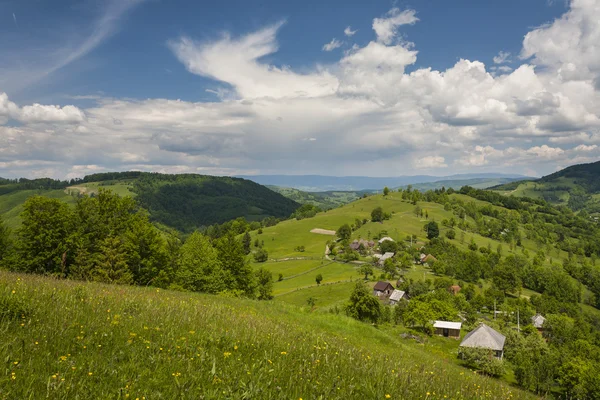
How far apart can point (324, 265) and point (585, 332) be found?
88611 millimetres

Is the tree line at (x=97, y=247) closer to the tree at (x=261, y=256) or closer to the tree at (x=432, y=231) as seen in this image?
the tree at (x=261, y=256)

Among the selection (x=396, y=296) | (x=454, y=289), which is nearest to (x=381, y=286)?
(x=396, y=296)

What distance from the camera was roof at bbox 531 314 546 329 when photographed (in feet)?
352

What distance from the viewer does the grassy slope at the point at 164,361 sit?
4859 millimetres

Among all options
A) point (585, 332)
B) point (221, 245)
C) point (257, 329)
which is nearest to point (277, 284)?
point (221, 245)

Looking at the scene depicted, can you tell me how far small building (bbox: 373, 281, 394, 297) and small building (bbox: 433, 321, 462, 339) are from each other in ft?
93.9

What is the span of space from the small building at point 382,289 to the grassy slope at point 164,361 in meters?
110

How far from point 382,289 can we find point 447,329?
97.7 feet

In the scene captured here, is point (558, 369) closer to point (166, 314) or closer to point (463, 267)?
point (166, 314)

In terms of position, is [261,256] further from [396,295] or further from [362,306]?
[362,306]

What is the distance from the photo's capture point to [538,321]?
4341 inches

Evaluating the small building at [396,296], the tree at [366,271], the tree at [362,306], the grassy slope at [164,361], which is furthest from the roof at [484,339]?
the grassy slope at [164,361]

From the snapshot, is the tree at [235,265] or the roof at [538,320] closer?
the tree at [235,265]

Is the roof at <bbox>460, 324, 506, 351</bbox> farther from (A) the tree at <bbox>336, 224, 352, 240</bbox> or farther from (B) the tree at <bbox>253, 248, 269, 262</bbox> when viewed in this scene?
(A) the tree at <bbox>336, 224, 352, 240</bbox>
